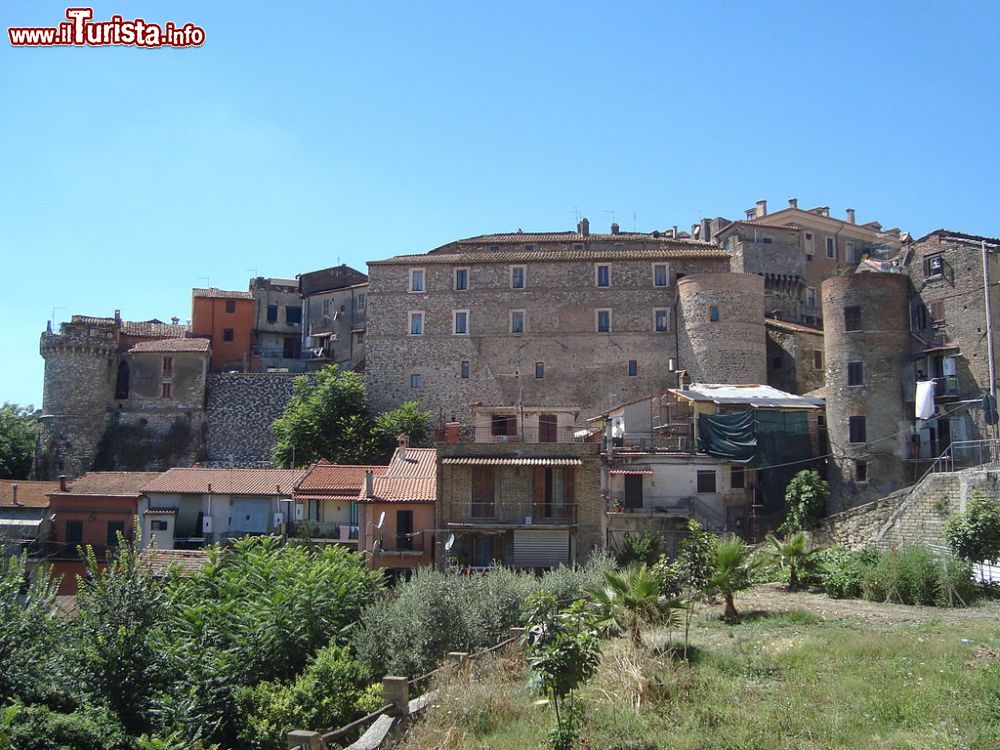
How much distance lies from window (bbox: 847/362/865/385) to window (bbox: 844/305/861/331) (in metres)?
1.38

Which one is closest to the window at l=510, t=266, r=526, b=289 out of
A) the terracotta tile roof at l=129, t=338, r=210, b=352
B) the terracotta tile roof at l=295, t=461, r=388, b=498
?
the terracotta tile roof at l=295, t=461, r=388, b=498

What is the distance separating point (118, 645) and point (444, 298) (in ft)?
113

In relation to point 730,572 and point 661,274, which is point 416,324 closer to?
point 661,274

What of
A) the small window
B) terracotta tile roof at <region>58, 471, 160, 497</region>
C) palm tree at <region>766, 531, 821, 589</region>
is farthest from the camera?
the small window

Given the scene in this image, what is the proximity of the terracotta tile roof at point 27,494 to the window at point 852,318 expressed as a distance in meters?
33.3

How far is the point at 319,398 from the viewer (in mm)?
45219

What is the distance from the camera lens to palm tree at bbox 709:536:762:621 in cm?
1764

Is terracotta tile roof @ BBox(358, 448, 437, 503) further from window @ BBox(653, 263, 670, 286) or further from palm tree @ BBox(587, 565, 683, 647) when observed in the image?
window @ BBox(653, 263, 670, 286)

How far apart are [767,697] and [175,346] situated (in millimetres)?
44897

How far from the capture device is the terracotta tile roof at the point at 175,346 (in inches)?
1994

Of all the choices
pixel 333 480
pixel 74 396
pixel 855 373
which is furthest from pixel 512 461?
pixel 74 396

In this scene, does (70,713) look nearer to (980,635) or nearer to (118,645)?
(118,645)

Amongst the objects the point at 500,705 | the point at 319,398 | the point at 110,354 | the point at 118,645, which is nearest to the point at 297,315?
the point at 110,354

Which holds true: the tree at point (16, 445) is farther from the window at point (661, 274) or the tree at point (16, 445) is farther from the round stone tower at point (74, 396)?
the window at point (661, 274)
